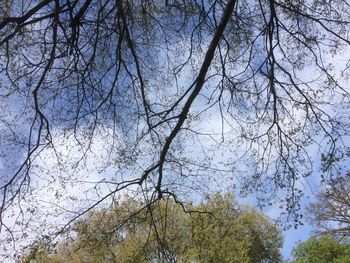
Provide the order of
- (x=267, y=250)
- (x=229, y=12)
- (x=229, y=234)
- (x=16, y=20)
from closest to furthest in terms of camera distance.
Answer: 1. (x=16, y=20)
2. (x=229, y=12)
3. (x=229, y=234)
4. (x=267, y=250)

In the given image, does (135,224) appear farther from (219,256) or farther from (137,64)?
(219,256)

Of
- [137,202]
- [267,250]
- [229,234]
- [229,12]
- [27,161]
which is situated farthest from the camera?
[267,250]

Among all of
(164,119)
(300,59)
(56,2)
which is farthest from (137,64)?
(300,59)

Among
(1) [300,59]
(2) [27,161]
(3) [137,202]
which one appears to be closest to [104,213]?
(3) [137,202]

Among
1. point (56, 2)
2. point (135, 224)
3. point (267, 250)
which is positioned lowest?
point (135, 224)

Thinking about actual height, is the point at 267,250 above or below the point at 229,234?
above

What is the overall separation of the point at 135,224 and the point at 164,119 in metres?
1.39

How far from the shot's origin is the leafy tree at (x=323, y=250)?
18.7 metres

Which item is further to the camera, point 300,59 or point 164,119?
point 300,59

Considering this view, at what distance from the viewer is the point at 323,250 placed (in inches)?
740

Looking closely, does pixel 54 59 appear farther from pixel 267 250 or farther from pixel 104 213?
pixel 267 250

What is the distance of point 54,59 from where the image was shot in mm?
5727

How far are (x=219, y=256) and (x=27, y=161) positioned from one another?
8646 millimetres

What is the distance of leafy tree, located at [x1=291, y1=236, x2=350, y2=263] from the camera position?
61.2ft
